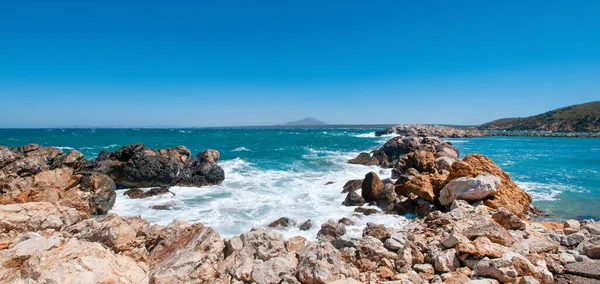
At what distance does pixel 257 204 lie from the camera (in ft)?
54.7

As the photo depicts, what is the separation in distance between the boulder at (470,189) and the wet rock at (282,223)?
21.2 feet

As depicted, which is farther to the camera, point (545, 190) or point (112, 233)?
point (545, 190)

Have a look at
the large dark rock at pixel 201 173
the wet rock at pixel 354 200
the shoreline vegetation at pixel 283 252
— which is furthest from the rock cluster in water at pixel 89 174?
the wet rock at pixel 354 200

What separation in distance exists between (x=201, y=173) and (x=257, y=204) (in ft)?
26.4

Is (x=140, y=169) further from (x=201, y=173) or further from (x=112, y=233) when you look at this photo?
(x=112, y=233)

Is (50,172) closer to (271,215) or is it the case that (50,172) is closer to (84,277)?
(271,215)

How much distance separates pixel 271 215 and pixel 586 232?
11338mm

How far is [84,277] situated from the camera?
16.7 feet

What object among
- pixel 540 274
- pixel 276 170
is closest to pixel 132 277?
pixel 540 274

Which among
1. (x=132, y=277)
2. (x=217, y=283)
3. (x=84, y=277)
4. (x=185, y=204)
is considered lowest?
(x=185, y=204)

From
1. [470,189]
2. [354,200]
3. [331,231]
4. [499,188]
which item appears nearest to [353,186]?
[354,200]

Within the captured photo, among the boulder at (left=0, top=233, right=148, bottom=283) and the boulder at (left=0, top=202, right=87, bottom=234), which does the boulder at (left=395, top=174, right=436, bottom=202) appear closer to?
the boulder at (left=0, top=233, right=148, bottom=283)

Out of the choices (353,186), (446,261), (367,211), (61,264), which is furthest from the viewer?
(353,186)

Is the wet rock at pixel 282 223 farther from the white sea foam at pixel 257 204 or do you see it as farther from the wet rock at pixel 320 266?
the wet rock at pixel 320 266
